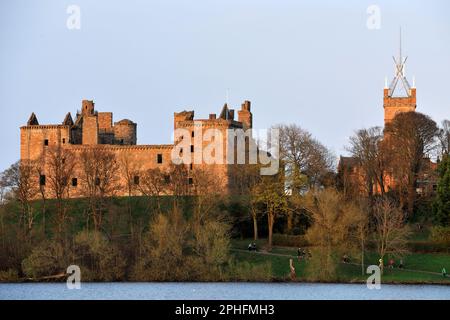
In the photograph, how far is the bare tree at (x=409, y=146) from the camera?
251 ft

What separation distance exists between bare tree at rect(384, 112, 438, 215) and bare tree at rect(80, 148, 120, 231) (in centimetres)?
1594

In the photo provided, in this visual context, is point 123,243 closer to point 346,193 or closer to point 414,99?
point 346,193

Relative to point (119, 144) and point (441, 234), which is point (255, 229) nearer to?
point (441, 234)

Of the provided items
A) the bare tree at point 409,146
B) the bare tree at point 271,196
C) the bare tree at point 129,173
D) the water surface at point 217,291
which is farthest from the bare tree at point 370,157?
the water surface at point 217,291

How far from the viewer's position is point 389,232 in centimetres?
6347

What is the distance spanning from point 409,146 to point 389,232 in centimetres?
1556

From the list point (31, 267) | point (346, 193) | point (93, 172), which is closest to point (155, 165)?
point (93, 172)

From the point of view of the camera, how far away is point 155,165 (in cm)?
8588

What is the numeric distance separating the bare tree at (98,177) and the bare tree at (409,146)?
15.9 metres

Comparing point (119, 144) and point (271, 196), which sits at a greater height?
point (119, 144)

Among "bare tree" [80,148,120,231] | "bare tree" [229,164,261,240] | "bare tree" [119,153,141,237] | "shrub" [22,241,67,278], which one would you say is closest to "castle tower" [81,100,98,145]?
"bare tree" [119,153,141,237]

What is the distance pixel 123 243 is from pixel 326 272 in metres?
11.2

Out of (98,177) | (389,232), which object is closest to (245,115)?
(98,177)

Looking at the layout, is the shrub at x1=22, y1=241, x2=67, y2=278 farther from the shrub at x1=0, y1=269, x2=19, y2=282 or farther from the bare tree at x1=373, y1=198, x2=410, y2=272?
the bare tree at x1=373, y1=198, x2=410, y2=272
